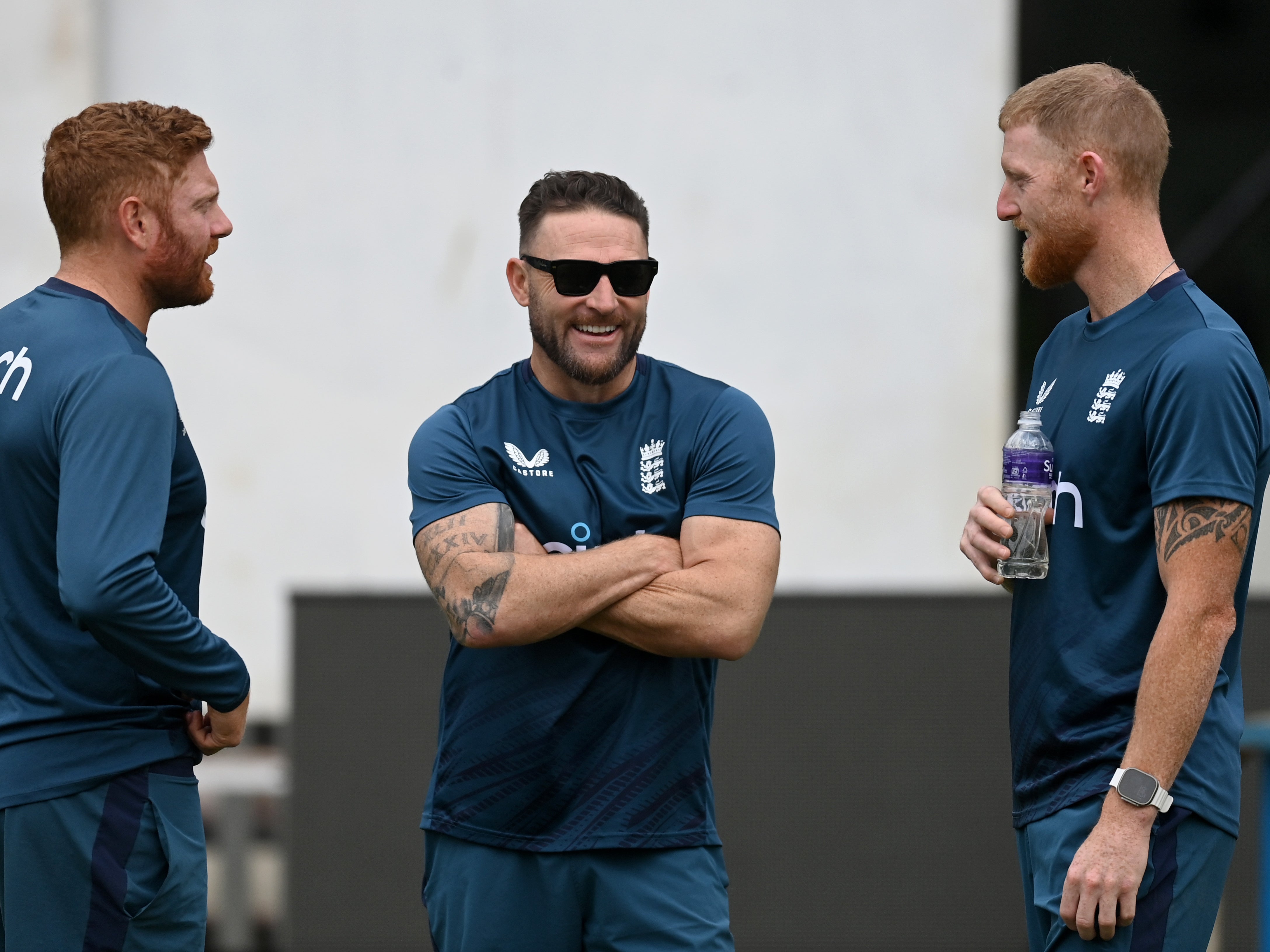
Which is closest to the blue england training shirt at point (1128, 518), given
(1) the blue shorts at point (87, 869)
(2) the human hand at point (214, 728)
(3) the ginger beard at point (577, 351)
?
(3) the ginger beard at point (577, 351)

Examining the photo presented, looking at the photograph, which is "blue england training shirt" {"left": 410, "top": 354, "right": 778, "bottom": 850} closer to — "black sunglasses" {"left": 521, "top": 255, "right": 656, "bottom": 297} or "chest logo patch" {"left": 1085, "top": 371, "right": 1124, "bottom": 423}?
"black sunglasses" {"left": 521, "top": 255, "right": 656, "bottom": 297}

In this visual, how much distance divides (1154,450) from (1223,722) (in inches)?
19.4

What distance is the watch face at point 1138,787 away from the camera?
223 cm

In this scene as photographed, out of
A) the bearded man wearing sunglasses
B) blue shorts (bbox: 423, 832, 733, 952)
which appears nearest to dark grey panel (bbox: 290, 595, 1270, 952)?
the bearded man wearing sunglasses

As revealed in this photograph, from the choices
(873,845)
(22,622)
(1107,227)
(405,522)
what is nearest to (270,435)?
(405,522)

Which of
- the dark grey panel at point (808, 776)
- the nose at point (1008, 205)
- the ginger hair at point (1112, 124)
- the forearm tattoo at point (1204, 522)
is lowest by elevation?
the dark grey panel at point (808, 776)

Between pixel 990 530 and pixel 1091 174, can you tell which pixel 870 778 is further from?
pixel 1091 174

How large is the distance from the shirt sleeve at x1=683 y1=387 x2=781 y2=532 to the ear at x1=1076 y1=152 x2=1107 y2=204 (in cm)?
74

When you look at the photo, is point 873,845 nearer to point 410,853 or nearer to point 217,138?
point 410,853

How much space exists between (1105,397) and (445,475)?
1244mm

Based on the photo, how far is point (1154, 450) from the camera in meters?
2.31

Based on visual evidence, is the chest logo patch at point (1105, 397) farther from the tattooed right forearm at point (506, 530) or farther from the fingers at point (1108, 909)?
the tattooed right forearm at point (506, 530)

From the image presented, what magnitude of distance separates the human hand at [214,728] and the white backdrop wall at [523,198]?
3014 millimetres

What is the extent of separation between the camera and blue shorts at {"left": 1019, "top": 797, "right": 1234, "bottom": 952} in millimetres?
2293
